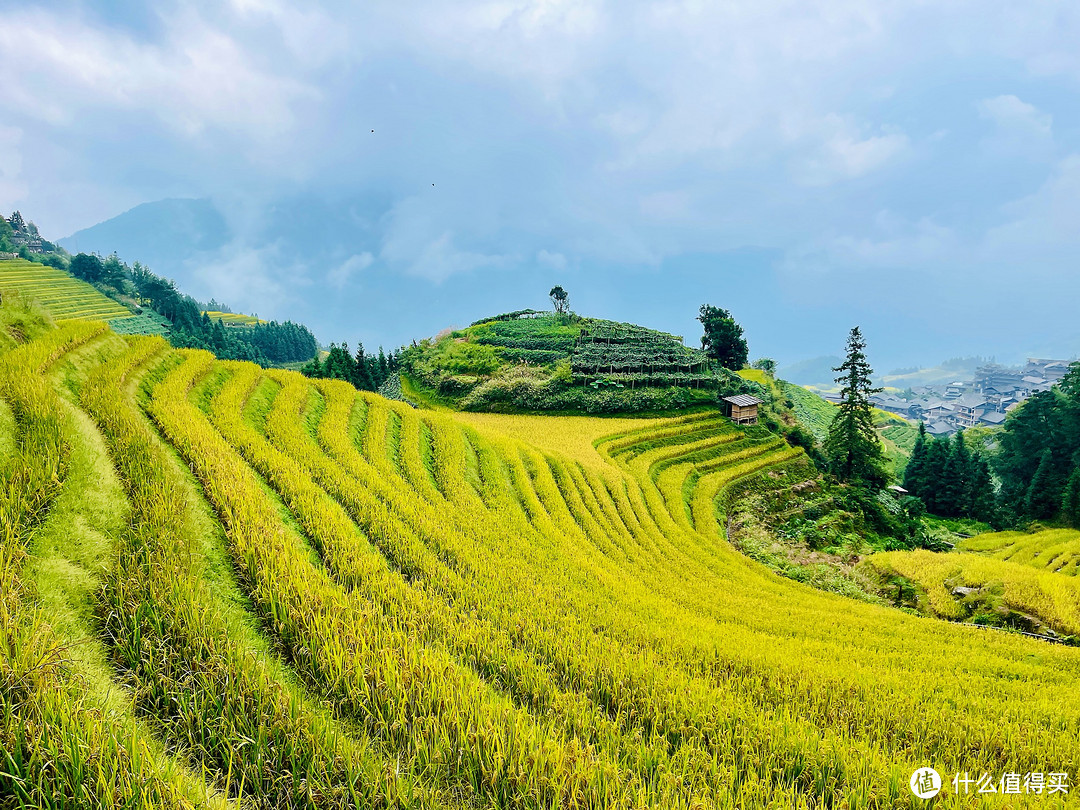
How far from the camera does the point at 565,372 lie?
3788 centimetres

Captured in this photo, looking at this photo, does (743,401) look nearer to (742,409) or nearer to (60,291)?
(742,409)

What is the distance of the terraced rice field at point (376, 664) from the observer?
2473mm

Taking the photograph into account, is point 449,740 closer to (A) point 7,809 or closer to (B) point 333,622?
(B) point 333,622

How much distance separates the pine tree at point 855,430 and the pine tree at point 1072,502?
24.9 ft

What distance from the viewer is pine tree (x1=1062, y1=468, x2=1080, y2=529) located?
22194 millimetres

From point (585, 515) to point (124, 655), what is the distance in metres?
11.7

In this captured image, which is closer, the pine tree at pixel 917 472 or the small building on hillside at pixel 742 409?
the small building on hillside at pixel 742 409

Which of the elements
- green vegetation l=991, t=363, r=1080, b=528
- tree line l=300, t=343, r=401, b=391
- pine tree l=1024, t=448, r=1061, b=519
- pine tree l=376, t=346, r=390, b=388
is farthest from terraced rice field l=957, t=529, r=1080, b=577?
pine tree l=376, t=346, r=390, b=388

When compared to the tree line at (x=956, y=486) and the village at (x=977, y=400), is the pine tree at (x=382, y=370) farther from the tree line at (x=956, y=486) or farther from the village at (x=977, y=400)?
the village at (x=977, y=400)

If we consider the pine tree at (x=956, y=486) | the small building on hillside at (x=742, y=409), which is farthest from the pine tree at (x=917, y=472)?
the small building on hillside at (x=742, y=409)

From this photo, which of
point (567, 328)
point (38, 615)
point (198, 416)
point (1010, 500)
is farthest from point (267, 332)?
point (1010, 500)

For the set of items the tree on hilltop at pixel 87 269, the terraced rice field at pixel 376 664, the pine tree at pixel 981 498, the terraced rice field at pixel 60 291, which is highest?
the tree on hilltop at pixel 87 269

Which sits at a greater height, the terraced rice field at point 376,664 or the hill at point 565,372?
the hill at point 565,372

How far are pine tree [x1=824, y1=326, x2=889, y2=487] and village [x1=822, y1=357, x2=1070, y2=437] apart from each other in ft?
267
